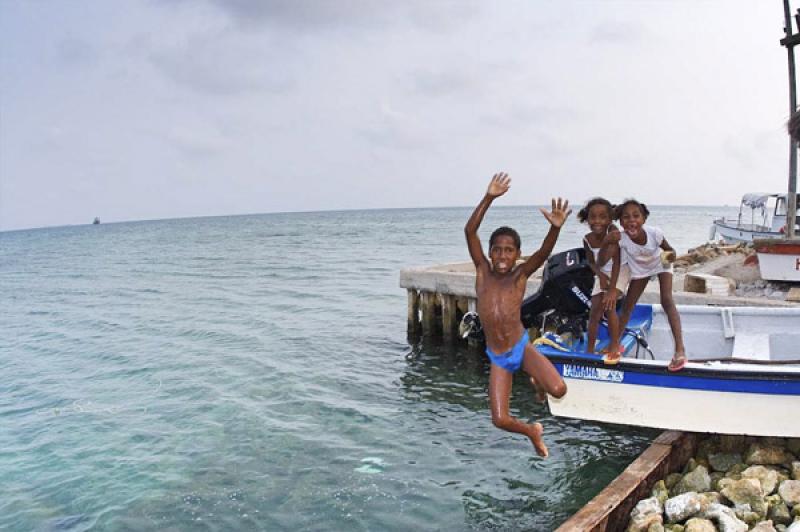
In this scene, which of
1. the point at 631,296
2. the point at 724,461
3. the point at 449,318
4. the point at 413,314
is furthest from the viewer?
the point at 413,314

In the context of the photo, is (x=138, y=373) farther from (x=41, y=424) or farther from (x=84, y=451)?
(x=84, y=451)

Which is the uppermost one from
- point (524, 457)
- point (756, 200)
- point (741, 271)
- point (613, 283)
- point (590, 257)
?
point (756, 200)

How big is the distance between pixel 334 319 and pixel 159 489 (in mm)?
11073

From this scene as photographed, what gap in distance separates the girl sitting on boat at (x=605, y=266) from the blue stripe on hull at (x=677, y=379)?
0.18 m

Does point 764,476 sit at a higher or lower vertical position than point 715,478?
higher

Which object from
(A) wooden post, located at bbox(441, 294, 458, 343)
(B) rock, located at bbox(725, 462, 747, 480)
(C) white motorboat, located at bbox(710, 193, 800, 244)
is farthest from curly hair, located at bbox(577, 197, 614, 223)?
(C) white motorboat, located at bbox(710, 193, 800, 244)

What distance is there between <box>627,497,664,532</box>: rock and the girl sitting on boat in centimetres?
166

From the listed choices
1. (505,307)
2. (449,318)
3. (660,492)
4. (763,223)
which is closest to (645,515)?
(660,492)

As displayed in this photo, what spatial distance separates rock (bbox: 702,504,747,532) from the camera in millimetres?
4961

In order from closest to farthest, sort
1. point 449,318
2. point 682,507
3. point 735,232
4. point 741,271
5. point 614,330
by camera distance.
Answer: point 682,507
point 614,330
point 449,318
point 741,271
point 735,232

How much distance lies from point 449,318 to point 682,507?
8.86 metres

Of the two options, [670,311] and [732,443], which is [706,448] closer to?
[732,443]

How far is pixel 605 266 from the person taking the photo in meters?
7.37

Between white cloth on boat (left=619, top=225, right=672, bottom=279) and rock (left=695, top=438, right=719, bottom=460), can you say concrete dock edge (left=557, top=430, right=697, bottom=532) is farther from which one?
white cloth on boat (left=619, top=225, right=672, bottom=279)
